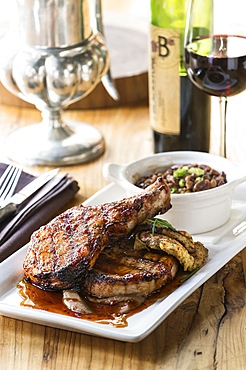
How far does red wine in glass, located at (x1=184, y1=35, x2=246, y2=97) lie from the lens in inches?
53.4

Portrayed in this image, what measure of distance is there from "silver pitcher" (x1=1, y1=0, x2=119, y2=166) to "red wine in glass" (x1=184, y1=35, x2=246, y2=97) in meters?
0.42

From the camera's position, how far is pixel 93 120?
211 cm

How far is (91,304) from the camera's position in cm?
102

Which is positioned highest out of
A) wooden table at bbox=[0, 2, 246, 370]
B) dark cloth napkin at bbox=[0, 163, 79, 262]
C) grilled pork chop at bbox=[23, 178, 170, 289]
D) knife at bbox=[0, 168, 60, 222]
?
grilled pork chop at bbox=[23, 178, 170, 289]

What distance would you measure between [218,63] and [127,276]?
0.67 metres

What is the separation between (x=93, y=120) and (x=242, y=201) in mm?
865

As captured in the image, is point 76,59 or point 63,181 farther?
point 76,59

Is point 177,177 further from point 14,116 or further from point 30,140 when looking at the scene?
point 14,116

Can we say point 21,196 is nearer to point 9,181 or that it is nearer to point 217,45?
point 9,181

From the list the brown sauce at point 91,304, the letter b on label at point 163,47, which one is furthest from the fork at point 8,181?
the letter b on label at point 163,47

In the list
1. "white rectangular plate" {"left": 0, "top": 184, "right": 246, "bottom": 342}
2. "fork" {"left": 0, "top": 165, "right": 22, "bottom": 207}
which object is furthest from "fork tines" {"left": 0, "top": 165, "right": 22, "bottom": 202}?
"white rectangular plate" {"left": 0, "top": 184, "right": 246, "bottom": 342}

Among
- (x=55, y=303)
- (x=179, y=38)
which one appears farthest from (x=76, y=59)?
(x=55, y=303)

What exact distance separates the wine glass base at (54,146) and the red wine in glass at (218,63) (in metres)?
0.55

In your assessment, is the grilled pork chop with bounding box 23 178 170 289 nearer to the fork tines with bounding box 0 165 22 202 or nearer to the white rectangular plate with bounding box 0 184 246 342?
the white rectangular plate with bounding box 0 184 246 342
